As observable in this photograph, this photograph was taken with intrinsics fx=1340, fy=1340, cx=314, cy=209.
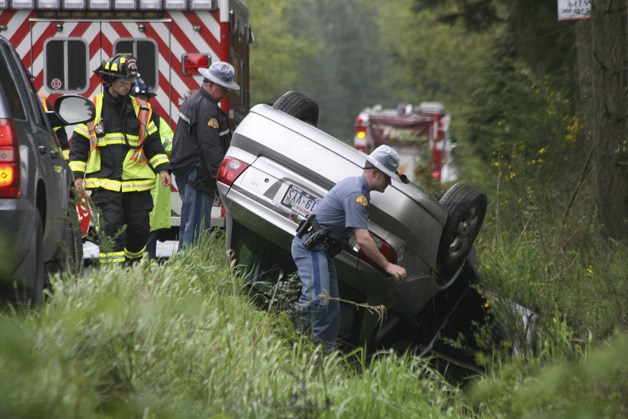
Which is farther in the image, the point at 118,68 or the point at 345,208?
the point at 118,68

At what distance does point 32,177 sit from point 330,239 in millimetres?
1908

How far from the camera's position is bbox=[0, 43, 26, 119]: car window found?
6.54 metres

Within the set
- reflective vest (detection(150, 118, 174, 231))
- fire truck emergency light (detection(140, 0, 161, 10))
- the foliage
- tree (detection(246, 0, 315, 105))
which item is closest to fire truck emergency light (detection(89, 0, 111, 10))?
fire truck emergency light (detection(140, 0, 161, 10))

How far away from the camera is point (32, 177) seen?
6.34 meters

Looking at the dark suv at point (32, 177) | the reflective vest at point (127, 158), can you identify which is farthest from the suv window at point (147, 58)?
the dark suv at point (32, 177)

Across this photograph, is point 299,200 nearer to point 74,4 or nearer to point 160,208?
point 160,208

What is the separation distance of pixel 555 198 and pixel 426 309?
180 inches

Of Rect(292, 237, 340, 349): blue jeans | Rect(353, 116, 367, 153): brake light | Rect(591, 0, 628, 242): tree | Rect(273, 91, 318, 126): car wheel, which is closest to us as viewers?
Rect(292, 237, 340, 349): blue jeans

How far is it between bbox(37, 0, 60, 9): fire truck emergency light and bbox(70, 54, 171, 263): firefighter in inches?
111

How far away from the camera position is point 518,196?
11.9 metres

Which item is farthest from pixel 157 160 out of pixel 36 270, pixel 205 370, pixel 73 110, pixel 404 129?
pixel 404 129

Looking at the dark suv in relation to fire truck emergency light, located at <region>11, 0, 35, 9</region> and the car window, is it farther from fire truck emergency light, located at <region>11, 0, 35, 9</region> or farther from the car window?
fire truck emergency light, located at <region>11, 0, 35, 9</region>

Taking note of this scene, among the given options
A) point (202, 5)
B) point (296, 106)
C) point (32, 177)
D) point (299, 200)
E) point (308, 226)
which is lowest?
point (308, 226)

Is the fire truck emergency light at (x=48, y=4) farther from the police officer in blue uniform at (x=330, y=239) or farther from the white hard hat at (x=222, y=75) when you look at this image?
the police officer in blue uniform at (x=330, y=239)
